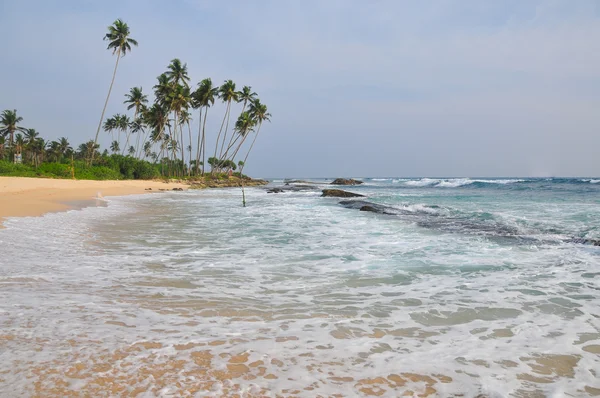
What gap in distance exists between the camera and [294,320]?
12.3 feet

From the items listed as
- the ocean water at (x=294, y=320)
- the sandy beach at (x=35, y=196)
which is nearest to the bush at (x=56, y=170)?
the sandy beach at (x=35, y=196)

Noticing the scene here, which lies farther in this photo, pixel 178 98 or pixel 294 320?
pixel 178 98

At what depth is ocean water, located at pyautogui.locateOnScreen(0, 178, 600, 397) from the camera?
2.51m

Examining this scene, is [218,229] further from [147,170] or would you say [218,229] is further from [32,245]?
[147,170]

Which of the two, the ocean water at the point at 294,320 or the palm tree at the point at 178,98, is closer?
the ocean water at the point at 294,320

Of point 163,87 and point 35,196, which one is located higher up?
point 163,87

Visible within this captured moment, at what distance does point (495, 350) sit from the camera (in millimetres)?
3111

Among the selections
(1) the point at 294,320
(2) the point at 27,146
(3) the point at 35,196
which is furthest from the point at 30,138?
(1) the point at 294,320

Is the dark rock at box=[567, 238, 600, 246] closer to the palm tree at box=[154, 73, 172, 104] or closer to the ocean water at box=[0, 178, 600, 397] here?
the ocean water at box=[0, 178, 600, 397]

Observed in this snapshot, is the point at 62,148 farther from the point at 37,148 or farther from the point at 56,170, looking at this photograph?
the point at 56,170

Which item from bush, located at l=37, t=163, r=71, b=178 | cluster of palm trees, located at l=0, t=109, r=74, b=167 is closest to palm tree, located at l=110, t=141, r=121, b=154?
cluster of palm trees, located at l=0, t=109, r=74, b=167

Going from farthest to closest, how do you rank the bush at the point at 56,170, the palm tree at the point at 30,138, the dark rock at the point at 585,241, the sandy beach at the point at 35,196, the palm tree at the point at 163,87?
the palm tree at the point at 30,138 < the palm tree at the point at 163,87 < the bush at the point at 56,170 < the sandy beach at the point at 35,196 < the dark rock at the point at 585,241

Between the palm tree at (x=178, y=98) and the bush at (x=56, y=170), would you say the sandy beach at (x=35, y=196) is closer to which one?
the bush at (x=56, y=170)

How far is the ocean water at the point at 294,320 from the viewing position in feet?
8.23
